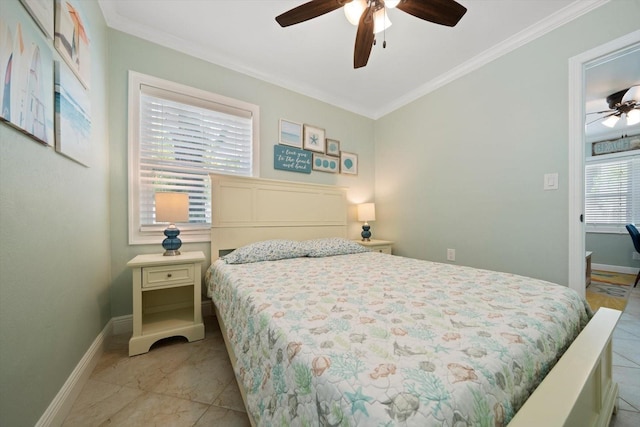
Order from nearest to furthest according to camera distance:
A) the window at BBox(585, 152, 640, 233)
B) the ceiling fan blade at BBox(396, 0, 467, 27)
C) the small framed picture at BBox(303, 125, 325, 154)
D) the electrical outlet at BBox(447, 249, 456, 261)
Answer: the ceiling fan blade at BBox(396, 0, 467, 27) → the electrical outlet at BBox(447, 249, 456, 261) → the small framed picture at BBox(303, 125, 325, 154) → the window at BBox(585, 152, 640, 233)

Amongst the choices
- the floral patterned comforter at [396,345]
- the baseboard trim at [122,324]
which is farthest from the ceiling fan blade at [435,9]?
the baseboard trim at [122,324]

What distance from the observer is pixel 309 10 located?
1434 mm

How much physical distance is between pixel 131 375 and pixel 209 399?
591 mm

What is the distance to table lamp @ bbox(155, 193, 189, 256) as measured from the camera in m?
1.81

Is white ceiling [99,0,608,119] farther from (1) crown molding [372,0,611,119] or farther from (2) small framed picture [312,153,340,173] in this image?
(2) small framed picture [312,153,340,173]

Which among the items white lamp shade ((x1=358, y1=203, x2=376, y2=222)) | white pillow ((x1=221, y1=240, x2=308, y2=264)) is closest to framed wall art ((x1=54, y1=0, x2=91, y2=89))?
white pillow ((x1=221, y1=240, x2=308, y2=264))

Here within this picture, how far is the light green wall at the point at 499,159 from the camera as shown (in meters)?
1.83

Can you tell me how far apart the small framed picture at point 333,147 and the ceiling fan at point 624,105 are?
335 cm

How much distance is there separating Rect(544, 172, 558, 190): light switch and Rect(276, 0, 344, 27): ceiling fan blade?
2017mm

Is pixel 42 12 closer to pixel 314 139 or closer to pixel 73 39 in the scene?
pixel 73 39

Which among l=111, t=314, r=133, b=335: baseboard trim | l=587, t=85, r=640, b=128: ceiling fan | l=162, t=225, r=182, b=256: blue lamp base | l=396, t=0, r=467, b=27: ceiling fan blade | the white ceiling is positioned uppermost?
the white ceiling

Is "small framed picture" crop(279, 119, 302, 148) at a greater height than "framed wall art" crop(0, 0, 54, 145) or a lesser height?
greater

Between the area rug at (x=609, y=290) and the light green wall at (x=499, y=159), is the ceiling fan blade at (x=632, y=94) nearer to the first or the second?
the light green wall at (x=499, y=159)

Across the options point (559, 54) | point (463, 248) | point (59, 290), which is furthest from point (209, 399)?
point (559, 54)
